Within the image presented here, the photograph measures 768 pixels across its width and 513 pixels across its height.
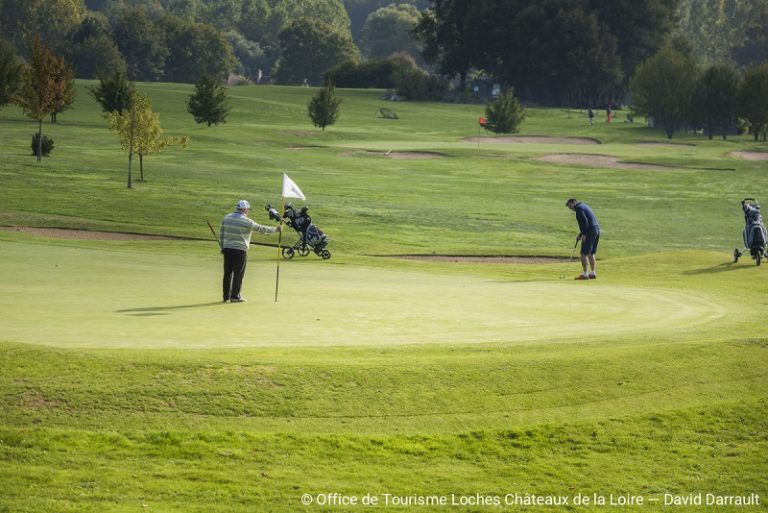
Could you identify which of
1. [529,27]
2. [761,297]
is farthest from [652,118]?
[761,297]

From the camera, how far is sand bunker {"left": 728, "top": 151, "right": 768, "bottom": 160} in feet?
297

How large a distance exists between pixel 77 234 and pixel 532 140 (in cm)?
6662

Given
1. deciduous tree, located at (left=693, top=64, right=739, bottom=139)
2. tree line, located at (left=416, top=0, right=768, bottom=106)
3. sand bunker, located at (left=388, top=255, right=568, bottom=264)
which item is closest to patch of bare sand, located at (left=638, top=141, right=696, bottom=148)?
deciduous tree, located at (left=693, top=64, right=739, bottom=139)

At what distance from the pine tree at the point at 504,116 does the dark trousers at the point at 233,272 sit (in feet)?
278

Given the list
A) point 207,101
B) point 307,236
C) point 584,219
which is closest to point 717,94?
point 207,101

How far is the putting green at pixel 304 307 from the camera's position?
1794 centimetres

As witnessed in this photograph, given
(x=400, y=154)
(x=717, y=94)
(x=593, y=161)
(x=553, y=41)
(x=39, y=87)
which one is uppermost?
(x=553, y=41)

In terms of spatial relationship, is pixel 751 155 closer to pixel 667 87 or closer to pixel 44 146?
pixel 667 87

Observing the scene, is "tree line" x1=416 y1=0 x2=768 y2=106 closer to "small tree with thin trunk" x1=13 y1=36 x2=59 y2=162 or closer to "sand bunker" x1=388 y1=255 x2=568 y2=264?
"small tree with thin trunk" x1=13 y1=36 x2=59 y2=162

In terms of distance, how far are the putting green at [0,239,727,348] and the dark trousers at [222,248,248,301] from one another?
300 mm

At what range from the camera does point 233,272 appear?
2266 cm

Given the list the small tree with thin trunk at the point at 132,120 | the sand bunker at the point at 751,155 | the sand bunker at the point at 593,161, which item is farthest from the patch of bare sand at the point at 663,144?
the small tree with thin trunk at the point at 132,120

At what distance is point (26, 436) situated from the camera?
13.2 m

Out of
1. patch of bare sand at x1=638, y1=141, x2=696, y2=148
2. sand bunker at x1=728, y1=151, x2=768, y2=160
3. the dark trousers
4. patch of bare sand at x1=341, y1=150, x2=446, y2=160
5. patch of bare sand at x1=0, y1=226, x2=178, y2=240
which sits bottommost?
patch of bare sand at x1=0, y1=226, x2=178, y2=240
